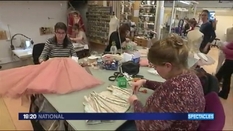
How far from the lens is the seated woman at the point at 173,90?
0.78 m

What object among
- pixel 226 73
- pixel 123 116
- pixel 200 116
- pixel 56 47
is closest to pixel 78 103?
pixel 123 116

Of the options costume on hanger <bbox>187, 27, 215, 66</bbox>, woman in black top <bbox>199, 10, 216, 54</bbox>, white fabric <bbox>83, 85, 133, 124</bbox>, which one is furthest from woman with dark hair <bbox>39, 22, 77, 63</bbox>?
woman in black top <bbox>199, 10, 216, 54</bbox>

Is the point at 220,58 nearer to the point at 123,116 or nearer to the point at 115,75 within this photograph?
the point at 115,75

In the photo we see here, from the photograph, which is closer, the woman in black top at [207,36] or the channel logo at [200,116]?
the channel logo at [200,116]

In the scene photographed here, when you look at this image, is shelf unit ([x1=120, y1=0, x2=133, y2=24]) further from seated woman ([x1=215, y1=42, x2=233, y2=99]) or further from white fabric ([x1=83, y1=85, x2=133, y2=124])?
white fabric ([x1=83, y1=85, x2=133, y2=124])

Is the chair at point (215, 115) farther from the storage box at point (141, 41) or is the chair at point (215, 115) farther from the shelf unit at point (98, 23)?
the shelf unit at point (98, 23)

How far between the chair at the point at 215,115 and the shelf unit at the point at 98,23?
2.97m

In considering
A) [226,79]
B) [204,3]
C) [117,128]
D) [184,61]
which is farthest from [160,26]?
[117,128]

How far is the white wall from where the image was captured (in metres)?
2.89

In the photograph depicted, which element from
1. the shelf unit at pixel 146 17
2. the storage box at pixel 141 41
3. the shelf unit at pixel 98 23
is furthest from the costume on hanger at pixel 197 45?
the shelf unit at pixel 98 23

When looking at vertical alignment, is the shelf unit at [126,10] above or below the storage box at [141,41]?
above

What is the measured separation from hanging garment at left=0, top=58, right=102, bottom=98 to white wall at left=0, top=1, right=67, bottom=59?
1957mm

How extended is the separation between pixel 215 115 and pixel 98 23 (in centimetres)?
334

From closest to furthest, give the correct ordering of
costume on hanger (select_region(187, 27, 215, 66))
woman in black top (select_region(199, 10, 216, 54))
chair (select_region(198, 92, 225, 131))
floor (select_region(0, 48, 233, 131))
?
1. chair (select_region(198, 92, 225, 131))
2. floor (select_region(0, 48, 233, 131))
3. costume on hanger (select_region(187, 27, 215, 66))
4. woman in black top (select_region(199, 10, 216, 54))
